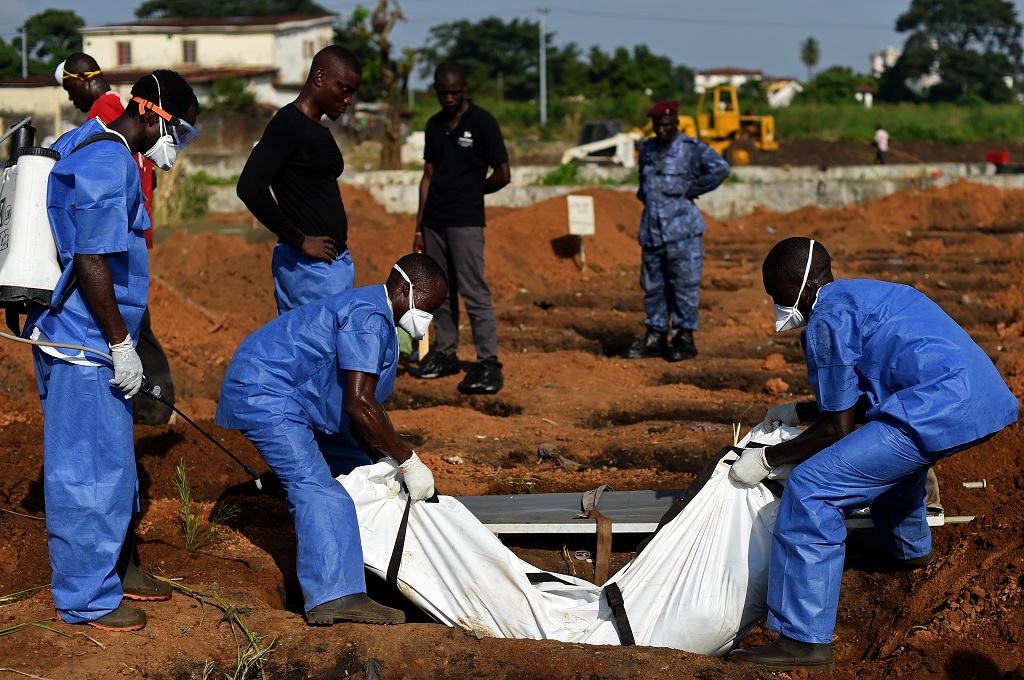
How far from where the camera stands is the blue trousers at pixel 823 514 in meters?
3.68

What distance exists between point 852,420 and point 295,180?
291 centimetres

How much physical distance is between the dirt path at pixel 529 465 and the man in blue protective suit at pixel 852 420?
29cm

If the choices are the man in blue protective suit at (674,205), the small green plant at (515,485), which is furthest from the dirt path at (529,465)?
the man in blue protective suit at (674,205)

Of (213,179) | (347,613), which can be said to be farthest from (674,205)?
(213,179)

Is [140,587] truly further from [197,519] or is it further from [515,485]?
[515,485]

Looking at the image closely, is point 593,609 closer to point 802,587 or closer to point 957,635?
point 802,587

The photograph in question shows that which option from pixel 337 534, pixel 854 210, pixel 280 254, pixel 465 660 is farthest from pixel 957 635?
pixel 854 210

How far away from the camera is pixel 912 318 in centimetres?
373

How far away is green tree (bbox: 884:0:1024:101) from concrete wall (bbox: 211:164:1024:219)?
4176cm

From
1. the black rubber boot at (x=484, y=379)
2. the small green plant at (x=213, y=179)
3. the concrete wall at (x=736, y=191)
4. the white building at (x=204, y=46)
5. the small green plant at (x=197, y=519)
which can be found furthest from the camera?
the white building at (x=204, y=46)

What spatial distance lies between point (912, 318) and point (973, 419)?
0.40m

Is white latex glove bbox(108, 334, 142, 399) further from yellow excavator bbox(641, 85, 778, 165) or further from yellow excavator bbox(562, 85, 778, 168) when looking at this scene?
yellow excavator bbox(641, 85, 778, 165)

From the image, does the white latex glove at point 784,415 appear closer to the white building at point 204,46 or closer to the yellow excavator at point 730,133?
the yellow excavator at point 730,133

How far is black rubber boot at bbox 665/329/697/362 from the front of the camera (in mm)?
8594
